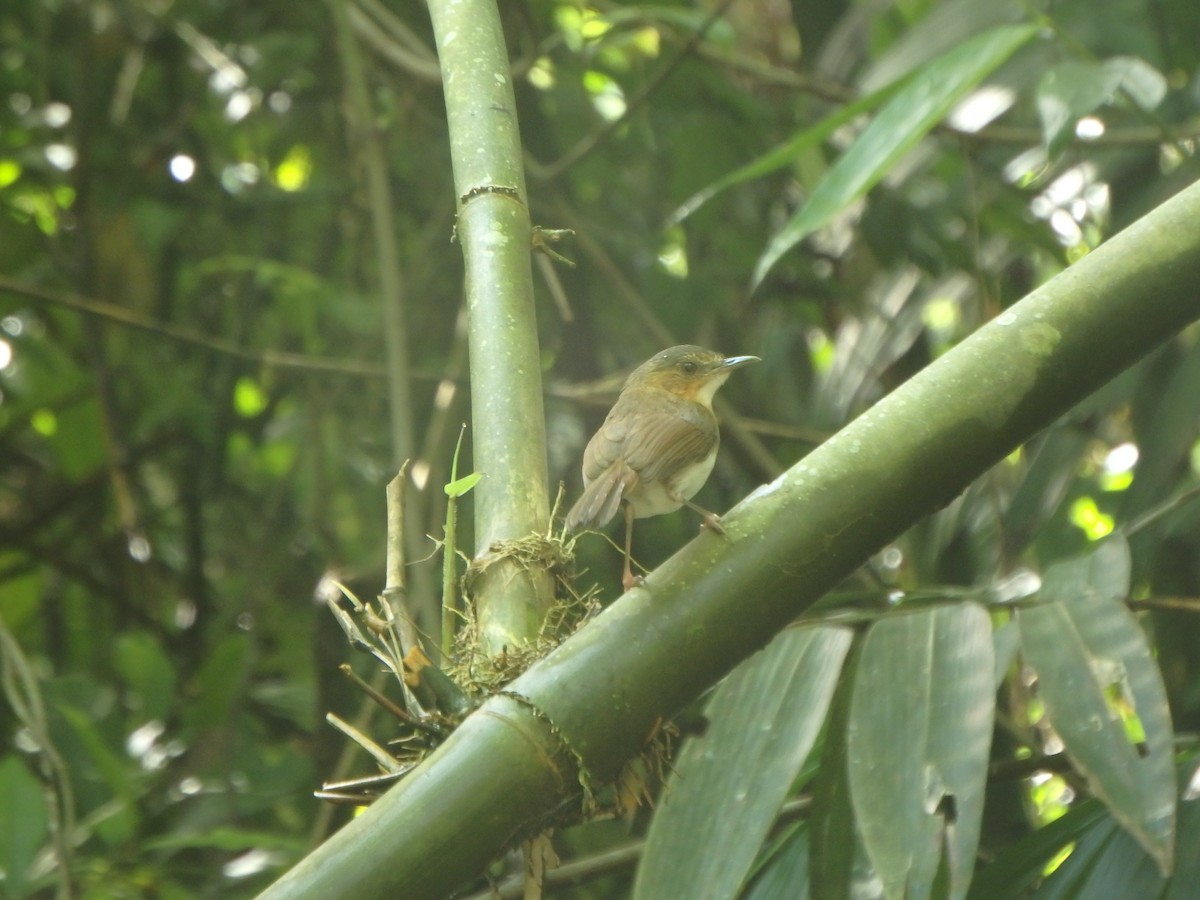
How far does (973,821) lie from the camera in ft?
4.60

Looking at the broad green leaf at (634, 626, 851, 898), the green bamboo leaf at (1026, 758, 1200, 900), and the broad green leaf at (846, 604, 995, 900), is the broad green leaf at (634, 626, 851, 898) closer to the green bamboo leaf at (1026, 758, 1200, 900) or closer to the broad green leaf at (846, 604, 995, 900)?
the broad green leaf at (846, 604, 995, 900)

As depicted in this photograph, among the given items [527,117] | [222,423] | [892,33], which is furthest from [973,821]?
[892,33]

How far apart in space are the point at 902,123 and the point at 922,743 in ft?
3.72

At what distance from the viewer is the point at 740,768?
1573mm

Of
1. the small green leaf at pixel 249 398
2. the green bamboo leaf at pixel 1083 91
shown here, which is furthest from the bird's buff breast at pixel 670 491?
the small green leaf at pixel 249 398

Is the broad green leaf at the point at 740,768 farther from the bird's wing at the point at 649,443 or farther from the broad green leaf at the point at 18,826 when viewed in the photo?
the broad green leaf at the point at 18,826

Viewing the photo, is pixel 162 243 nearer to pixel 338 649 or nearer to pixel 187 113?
pixel 187 113

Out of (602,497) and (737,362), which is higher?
(737,362)

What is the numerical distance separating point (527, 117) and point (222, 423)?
47.7 inches

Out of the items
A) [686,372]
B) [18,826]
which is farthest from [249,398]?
[686,372]

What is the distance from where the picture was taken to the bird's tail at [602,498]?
170 centimetres

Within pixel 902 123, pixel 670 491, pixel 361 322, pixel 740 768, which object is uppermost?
pixel 361 322

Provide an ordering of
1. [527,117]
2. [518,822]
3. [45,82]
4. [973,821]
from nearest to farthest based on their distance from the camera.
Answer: [518,822], [973,821], [527,117], [45,82]

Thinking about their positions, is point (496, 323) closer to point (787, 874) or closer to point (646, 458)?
point (646, 458)
